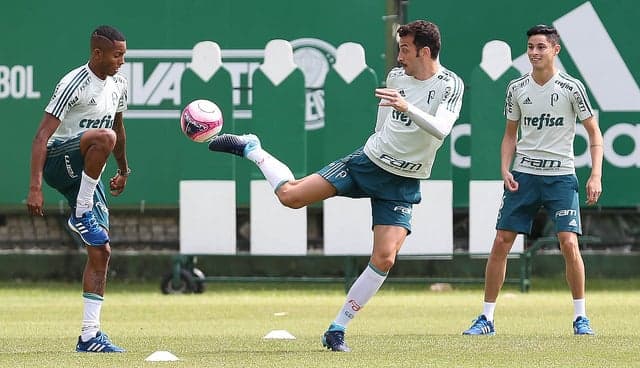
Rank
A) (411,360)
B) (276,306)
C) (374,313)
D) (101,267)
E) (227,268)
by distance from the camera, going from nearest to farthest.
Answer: (411,360), (101,267), (374,313), (276,306), (227,268)

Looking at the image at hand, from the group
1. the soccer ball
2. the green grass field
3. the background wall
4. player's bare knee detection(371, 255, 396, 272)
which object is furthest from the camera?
the background wall

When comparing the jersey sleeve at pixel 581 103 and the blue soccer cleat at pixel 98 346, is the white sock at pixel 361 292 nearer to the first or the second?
the blue soccer cleat at pixel 98 346

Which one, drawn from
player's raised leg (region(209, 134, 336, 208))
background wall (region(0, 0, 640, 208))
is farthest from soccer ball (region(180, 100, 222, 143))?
background wall (region(0, 0, 640, 208))

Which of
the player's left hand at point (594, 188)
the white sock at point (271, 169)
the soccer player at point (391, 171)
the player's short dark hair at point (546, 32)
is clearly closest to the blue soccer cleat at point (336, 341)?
the soccer player at point (391, 171)

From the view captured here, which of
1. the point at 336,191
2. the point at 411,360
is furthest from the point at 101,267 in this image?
the point at 411,360

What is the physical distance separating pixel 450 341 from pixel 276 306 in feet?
14.6

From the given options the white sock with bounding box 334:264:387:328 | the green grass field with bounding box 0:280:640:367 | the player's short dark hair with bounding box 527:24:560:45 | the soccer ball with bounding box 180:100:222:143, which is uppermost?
the player's short dark hair with bounding box 527:24:560:45

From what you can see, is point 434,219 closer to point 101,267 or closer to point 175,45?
point 175,45

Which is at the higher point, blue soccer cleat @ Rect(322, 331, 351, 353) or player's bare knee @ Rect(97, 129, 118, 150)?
player's bare knee @ Rect(97, 129, 118, 150)

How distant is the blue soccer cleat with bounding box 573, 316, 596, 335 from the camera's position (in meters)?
10.5

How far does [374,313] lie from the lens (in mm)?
13062

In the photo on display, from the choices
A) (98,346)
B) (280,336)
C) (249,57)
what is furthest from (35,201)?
(249,57)

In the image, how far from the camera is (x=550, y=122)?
10.8 m

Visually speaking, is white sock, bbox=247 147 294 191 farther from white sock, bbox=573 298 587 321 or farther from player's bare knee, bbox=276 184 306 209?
white sock, bbox=573 298 587 321
